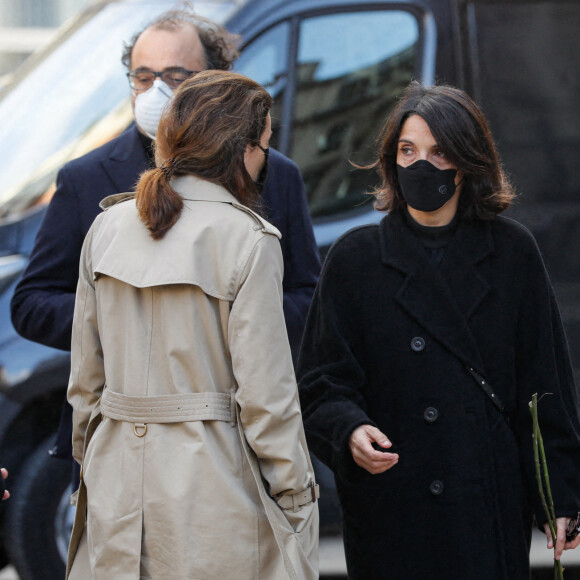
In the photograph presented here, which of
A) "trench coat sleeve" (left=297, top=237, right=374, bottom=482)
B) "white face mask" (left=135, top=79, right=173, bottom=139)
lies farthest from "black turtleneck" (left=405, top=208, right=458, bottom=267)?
"white face mask" (left=135, top=79, right=173, bottom=139)

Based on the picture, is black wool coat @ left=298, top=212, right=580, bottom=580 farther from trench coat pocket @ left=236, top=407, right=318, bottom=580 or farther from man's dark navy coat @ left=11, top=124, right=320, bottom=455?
man's dark navy coat @ left=11, top=124, right=320, bottom=455

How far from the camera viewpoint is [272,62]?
174 inches

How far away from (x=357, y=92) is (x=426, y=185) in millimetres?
1837

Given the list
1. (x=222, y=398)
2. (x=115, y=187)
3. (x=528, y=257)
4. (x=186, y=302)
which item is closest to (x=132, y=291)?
(x=186, y=302)

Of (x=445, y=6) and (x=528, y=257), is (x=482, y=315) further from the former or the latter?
(x=445, y=6)

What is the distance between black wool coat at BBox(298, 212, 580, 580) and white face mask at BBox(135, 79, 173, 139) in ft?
2.44

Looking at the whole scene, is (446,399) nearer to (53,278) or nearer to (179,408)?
(179,408)

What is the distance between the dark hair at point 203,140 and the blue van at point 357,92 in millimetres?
1868

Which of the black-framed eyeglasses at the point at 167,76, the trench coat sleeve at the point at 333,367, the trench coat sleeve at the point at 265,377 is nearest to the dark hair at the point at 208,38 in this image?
the black-framed eyeglasses at the point at 167,76

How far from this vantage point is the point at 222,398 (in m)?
2.47

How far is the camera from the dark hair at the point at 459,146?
2.79 metres

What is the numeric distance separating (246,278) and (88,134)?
2159mm

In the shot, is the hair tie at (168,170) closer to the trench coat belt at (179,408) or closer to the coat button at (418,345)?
the trench coat belt at (179,408)

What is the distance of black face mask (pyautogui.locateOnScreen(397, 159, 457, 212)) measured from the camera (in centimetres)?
279
